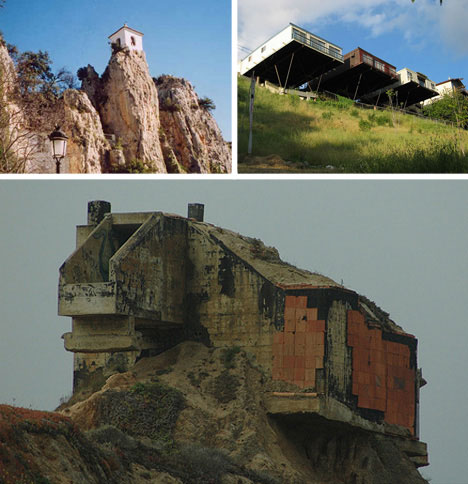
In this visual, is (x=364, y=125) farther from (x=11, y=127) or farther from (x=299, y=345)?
(x=299, y=345)

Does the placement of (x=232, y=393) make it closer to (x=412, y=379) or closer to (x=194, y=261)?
(x=194, y=261)

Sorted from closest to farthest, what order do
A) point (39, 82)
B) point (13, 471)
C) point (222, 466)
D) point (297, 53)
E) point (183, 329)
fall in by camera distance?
1. point (13, 471)
2. point (222, 466)
3. point (183, 329)
4. point (39, 82)
5. point (297, 53)

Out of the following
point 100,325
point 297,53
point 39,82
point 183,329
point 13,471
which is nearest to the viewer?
point 13,471

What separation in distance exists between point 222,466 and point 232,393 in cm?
316

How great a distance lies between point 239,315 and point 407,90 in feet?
110

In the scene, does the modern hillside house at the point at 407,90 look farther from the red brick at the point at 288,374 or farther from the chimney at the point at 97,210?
the red brick at the point at 288,374

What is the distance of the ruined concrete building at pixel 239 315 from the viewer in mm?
29969

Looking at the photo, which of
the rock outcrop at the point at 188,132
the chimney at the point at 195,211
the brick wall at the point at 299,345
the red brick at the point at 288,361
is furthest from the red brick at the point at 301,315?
the rock outcrop at the point at 188,132

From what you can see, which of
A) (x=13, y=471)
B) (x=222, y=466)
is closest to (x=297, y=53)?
(x=222, y=466)

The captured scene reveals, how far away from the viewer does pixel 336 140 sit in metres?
41.3

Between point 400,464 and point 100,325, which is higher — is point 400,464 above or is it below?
below

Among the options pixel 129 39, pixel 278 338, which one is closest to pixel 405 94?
pixel 129 39

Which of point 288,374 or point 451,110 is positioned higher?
point 451,110

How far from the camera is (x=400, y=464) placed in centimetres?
3322
